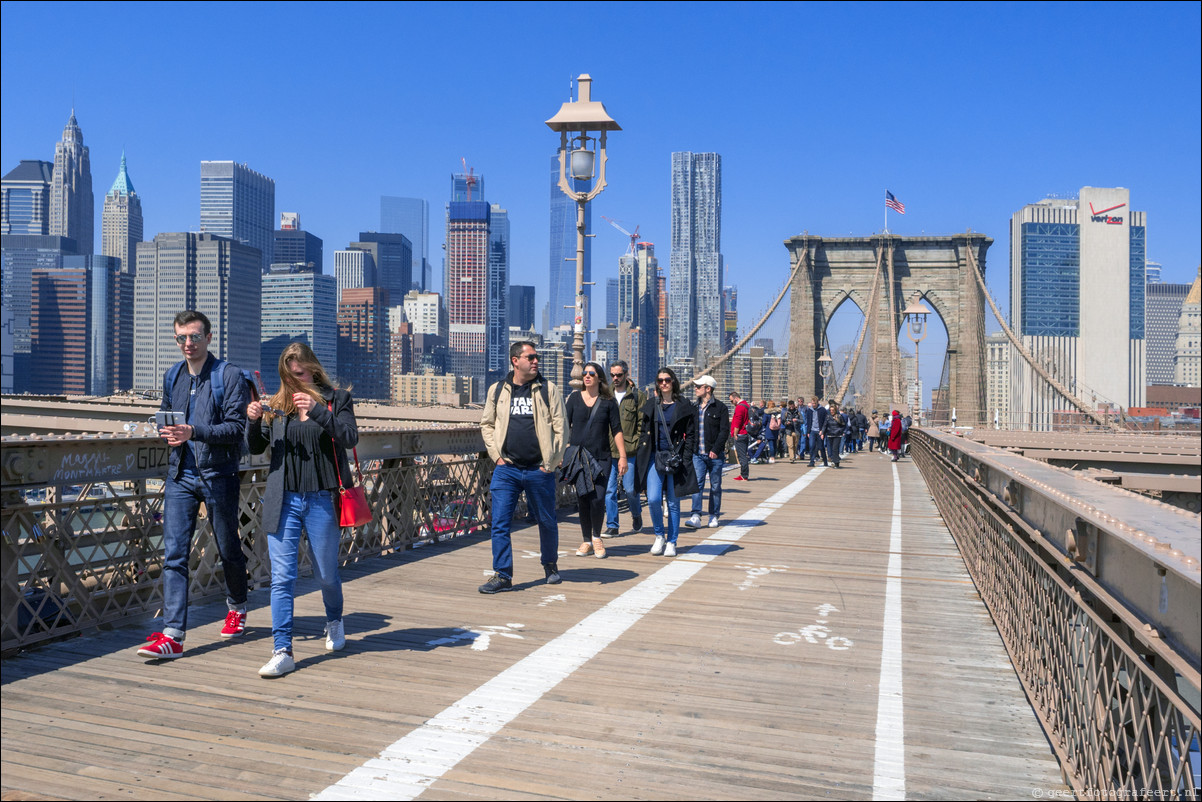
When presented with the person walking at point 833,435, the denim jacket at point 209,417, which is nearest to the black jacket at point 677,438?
the denim jacket at point 209,417

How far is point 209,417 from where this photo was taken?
536 centimetres

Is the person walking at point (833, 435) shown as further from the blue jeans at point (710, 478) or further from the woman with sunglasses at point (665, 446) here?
the woman with sunglasses at point (665, 446)

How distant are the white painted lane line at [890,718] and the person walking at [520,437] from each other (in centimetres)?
259

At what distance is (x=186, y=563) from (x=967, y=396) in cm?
6580

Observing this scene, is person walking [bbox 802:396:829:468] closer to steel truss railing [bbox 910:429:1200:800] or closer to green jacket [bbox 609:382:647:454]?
green jacket [bbox 609:382:647:454]

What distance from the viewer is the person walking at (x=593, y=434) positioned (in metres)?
9.16

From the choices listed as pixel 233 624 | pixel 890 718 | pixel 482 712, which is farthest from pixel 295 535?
pixel 890 718

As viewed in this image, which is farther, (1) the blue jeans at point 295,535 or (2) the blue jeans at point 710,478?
(2) the blue jeans at point 710,478

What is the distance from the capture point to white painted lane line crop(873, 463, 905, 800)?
3.83 m

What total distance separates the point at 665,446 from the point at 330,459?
500 centimetres

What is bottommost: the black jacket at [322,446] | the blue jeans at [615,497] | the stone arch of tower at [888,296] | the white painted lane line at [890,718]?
the white painted lane line at [890,718]

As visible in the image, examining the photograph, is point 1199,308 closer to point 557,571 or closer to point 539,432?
point 539,432

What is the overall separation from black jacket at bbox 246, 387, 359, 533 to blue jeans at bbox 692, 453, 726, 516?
616 centimetres

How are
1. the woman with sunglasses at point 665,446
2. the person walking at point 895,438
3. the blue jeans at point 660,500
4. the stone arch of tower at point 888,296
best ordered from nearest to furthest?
1. the blue jeans at point 660,500
2. the woman with sunglasses at point 665,446
3. the person walking at point 895,438
4. the stone arch of tower at point 888,296
